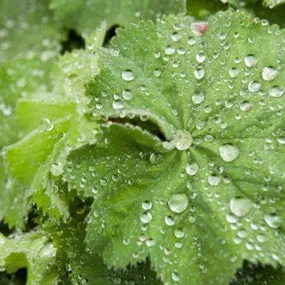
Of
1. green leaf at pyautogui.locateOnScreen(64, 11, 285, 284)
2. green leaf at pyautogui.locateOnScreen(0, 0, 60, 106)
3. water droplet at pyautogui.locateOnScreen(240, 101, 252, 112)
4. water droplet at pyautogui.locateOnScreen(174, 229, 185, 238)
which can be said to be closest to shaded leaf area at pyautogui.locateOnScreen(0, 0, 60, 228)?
→ green leaf at pyautogui.locateOnScreen(0, 0, 60, 106)

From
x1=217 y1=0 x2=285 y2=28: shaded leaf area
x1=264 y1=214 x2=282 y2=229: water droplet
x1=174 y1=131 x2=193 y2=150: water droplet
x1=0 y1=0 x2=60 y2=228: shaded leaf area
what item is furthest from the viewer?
x1=0 y1=0 x2=60 y2=228: shaded leaf area

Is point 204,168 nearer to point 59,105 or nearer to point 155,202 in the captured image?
point 155,202

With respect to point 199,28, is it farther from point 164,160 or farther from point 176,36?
point 164,160

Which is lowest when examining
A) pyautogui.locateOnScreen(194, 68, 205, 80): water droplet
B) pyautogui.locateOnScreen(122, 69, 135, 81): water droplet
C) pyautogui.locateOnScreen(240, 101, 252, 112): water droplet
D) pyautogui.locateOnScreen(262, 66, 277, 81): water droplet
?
pyautogui.locateOnScreen(122, 69, 135, 81): water droplet

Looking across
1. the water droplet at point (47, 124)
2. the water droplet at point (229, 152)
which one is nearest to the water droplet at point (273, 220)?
the water droplet at point (229, 152)

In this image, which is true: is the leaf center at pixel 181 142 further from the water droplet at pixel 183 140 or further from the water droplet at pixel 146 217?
the water droplet at pixel 146 217

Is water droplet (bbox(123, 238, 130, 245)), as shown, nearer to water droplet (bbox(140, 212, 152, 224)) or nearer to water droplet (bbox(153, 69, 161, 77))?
water droplet (bbox(140, 212, 152, 224))
